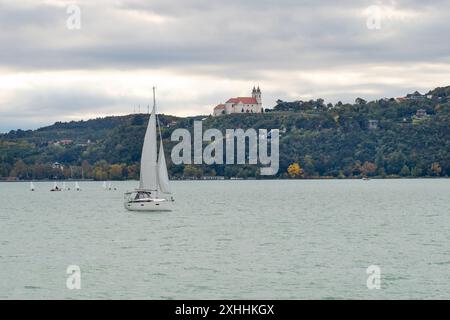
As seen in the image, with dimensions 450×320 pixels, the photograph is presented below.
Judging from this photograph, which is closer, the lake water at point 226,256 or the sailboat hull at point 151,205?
the lake water at point 226,256

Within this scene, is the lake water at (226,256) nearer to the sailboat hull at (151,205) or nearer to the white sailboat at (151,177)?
the sailboat hull at (151,205)

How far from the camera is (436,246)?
59.8 metres

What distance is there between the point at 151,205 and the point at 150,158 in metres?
5.39

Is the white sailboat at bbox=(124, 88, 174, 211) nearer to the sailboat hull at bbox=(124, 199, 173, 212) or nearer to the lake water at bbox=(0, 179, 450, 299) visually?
the sailboat hull at bbox=(124, 199, 173, 212)

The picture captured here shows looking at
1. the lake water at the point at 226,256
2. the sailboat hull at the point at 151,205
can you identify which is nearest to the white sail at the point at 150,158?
the sailboat hull at the point at 151,205

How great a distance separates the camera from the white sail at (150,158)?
8350 cm

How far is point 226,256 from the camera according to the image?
5453 centimetres

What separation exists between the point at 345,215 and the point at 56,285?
A: 56.0 metres

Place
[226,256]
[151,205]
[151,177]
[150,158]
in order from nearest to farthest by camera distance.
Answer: [226,256] → [150,158] → [151,177] → [151,205]

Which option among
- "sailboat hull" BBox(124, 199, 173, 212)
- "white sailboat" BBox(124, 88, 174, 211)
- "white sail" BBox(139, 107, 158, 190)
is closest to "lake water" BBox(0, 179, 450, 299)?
"sailboat hull" BBox(124, 199, 173, 212)

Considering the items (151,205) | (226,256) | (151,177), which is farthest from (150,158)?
(226,256)

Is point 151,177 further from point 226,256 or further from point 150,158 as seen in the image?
point 226,256

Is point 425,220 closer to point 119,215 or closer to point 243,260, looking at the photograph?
point 119,215
